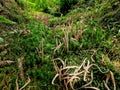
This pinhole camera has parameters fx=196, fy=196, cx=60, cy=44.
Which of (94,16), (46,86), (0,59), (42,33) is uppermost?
(94,16)

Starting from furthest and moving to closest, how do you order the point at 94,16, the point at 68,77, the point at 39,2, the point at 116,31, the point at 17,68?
the point at 39,2
the point at 94,16
the point at 116,31
the point at 17,68
the point at 68,77

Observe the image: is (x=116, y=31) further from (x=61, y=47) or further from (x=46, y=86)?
(x=46, y=86)

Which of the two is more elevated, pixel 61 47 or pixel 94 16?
pixel 94 16

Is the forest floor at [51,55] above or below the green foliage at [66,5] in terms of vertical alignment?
below

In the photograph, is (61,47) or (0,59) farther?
(61,47)

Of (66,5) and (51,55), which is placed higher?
(66,5)

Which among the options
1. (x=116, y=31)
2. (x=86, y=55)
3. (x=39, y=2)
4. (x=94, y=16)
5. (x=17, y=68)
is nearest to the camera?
(x=17, y=68)

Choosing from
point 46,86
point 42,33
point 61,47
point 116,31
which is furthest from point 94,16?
point 46,86

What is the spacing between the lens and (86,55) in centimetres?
190

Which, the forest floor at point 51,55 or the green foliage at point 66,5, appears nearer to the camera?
the forest floor at point 51,55

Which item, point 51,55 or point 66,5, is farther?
point 66,5

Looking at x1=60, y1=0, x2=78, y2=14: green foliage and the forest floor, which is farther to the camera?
x1=60, y1=0, x2=78, y2=14: green foliage

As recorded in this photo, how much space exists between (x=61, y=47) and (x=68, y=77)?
1.88 feet

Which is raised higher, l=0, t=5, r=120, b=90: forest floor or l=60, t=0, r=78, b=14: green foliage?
l=60, t=0, r=78, b=14: green foliage
